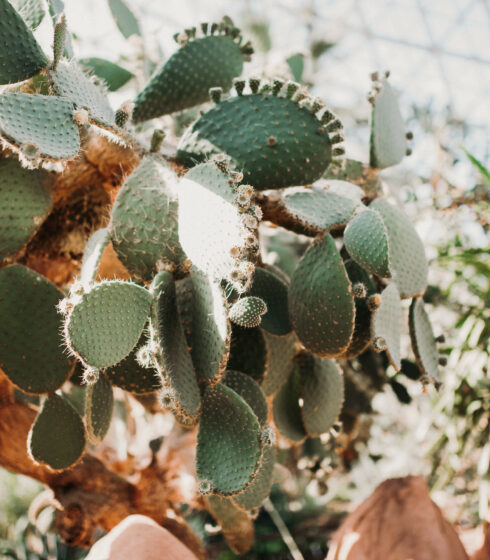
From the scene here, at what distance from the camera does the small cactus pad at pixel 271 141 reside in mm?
868

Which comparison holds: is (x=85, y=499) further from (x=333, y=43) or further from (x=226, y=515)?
(x=333, y=43)

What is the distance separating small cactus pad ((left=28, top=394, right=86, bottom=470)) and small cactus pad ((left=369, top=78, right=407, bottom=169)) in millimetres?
804

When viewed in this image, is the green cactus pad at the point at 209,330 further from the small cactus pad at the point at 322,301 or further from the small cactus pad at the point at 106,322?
the small cactus pad at the point at 322,301

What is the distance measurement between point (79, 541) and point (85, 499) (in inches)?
4.9

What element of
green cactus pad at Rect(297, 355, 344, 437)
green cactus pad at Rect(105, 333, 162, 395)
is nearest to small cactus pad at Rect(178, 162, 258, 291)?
green cactus pad at Rect(105, 333, 162, 395)

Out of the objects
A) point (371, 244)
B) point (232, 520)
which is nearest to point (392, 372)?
point (232, 520)

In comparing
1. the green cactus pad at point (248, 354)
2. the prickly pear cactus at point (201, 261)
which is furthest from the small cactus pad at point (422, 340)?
the green cactus pad at point (248, 354)

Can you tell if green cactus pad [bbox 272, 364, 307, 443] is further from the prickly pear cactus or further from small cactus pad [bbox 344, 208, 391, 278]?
small cactus pad [bbox 344, 208, 391, 278]

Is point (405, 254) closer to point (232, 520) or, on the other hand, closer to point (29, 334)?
point (29, 334)

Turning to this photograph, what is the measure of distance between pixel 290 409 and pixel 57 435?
1.60ft

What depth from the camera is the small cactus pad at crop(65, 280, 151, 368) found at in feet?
2.12

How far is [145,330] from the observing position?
80 cm

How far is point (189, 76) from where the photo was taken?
106cm

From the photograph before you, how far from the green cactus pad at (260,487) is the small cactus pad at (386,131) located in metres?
0.65
